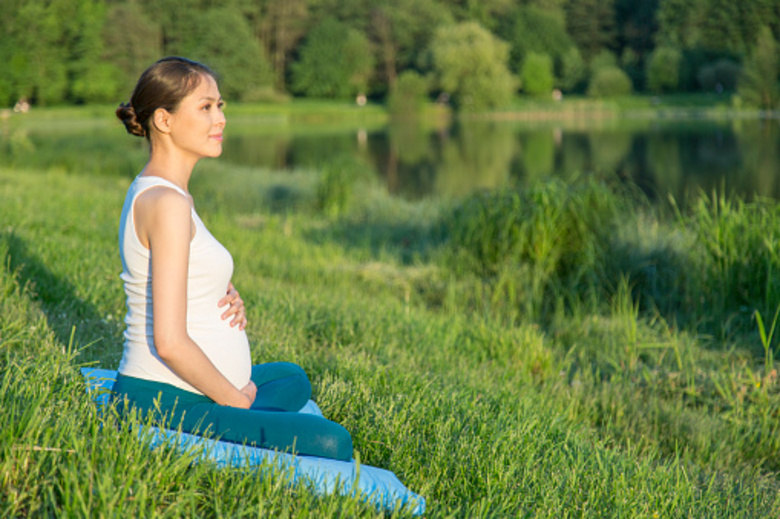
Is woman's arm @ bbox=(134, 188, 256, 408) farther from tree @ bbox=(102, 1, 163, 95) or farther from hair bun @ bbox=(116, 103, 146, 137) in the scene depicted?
tree @ bbox=(102, 1, 163, 95)

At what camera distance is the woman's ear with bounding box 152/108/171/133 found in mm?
1962

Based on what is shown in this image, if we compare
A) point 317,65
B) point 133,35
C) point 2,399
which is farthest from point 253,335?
point 317,65

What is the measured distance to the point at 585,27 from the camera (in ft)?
195

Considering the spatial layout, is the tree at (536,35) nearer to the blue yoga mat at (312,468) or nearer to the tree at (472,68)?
the tree at (472,68)

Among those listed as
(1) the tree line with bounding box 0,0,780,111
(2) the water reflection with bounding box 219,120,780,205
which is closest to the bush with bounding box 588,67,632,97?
(1) the tree line with bounding box 0,0,780,111

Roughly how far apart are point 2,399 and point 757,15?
176 ft

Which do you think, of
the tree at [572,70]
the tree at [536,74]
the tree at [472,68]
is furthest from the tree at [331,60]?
the tree at [572,70]

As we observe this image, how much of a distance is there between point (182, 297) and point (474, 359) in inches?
102

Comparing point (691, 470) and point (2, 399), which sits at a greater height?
point (2, 399)

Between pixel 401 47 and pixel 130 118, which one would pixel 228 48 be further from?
pixel 130 118

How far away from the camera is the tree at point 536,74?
175 feet

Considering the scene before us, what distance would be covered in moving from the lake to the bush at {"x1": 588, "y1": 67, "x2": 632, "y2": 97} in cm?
1584

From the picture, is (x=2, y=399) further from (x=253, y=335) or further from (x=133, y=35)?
(x=133, y=35)

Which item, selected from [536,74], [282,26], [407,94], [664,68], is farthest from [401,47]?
[664,68]
